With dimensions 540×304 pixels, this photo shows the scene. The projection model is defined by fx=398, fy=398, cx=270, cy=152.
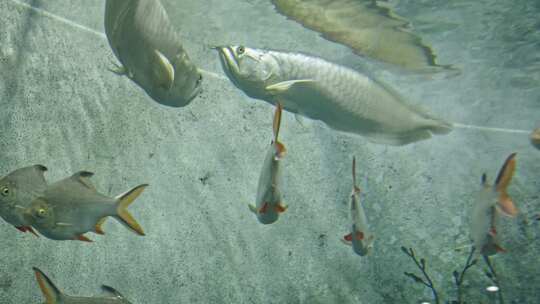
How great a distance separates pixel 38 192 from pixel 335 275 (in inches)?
228

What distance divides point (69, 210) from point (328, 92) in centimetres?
209

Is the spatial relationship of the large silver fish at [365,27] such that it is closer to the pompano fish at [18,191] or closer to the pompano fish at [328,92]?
the pompano fish at [328,92]

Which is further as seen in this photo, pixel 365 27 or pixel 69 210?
pixel 365 27

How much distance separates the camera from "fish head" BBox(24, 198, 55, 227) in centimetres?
281

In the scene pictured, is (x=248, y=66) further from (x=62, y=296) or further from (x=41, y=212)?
(x=62, y=296)

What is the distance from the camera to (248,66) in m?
3.00

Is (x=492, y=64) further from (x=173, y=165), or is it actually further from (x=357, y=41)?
(x=173, y=165)

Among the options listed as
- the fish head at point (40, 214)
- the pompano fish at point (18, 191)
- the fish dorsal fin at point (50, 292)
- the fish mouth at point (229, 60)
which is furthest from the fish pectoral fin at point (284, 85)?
the fish dorsal fin at point (50, 292)

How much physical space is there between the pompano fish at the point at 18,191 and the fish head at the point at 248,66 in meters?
1.77

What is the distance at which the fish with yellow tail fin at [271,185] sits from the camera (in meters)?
2.57

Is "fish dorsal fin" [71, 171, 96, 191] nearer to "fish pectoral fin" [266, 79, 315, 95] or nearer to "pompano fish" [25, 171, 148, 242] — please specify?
"pompano fish" [25, 171, 148, 242]

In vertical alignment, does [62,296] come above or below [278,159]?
below

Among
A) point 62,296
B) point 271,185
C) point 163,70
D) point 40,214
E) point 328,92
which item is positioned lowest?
point 62,296

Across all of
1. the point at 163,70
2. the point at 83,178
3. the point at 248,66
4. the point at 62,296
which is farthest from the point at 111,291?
the point at 248,66
